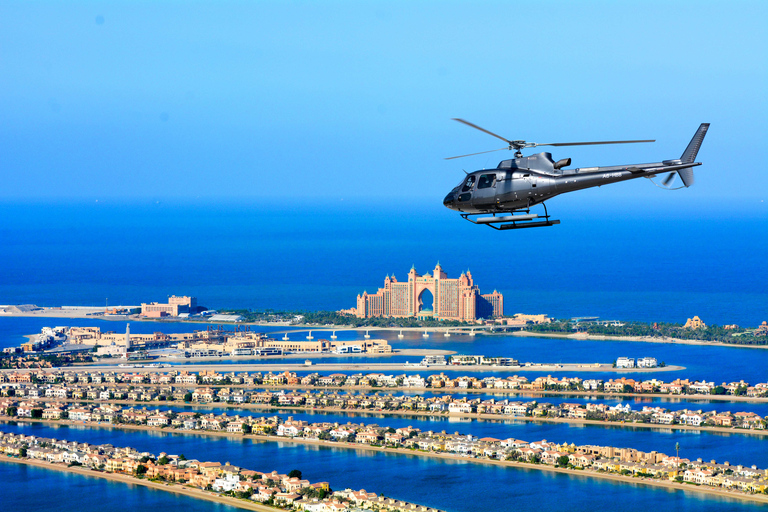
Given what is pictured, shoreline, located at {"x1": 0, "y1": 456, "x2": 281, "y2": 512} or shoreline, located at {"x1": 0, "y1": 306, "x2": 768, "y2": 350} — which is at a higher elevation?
shoreline, located at {"x1": 0, "y1": 306, "x2": 768, "y2": 350}

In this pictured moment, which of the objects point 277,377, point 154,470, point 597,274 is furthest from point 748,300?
point 154,470

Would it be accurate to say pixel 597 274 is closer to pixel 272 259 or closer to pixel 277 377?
pixel 272 259

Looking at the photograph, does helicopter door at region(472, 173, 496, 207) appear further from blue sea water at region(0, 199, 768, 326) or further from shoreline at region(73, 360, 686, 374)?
blue sea water at region(0, 199, 768, 326)

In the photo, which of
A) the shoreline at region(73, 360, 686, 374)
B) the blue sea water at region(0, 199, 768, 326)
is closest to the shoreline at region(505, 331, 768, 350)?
the blue sea water at region(0, 199, 768, 326)

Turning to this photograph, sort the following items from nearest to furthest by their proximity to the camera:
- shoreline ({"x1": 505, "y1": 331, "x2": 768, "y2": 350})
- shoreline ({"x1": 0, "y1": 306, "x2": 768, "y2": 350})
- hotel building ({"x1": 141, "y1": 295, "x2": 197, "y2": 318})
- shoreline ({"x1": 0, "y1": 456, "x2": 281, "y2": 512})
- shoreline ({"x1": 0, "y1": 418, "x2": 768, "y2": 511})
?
1. shoreline ({"x1": 0, "y1": 456, "x2": 281, "y2": 512})
2. shoreline ({"x1": 0, "y1": 418, "x2": 768, "y2": 511})
3. shoreline ({"x1": 505, "y1": 331, "x2": 768, "y2": 350})
4. shoreline ({"x1": 0, "y1": 306, "x2": 768, "y2": 350})
5. hotel building ({"x1": 141, "y1": 295, "x2": 197, "y2": 318})

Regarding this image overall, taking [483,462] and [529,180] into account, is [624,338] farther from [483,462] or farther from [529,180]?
[529,180]

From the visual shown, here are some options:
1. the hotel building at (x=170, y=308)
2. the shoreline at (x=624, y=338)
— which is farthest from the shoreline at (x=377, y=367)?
the hotel building at (x=170, y=308)

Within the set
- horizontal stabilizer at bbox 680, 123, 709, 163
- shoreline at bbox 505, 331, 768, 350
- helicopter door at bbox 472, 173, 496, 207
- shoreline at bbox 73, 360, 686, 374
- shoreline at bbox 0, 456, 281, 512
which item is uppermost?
horizontal stabilizer at bbox 680, 123, 709, 163

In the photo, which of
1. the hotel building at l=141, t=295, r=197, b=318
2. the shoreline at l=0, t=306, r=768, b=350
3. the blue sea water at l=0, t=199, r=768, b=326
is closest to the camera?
the shoreline at l=0, t=306, r=768, b=350
